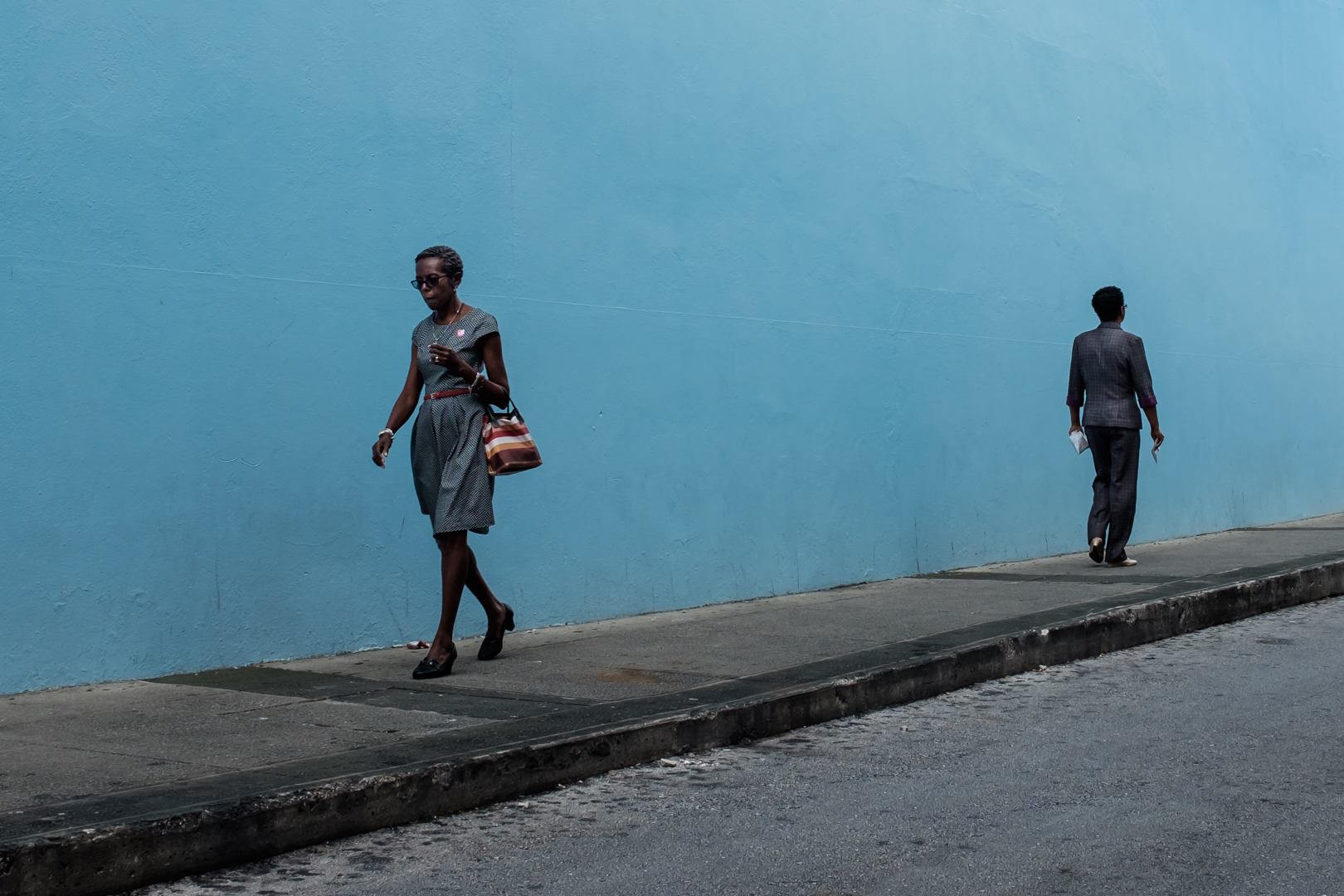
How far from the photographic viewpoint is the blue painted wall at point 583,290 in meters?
5.33

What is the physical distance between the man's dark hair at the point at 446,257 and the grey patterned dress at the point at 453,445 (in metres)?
0.18

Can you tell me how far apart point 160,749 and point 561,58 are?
4037 millimetres

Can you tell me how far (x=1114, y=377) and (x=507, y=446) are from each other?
15.9 feet

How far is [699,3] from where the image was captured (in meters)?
7.78

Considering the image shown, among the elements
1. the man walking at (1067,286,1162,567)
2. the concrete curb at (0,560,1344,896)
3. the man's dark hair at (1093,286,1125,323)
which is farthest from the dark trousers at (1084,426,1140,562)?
the concrete curb at (0,560,1344,896)

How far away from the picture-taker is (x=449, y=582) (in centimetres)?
549

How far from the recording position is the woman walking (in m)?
5.45

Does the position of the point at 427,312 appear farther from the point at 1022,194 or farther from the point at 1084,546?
the point at 1084,546

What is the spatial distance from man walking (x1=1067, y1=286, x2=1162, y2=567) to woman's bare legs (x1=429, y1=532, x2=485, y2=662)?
4839 millimetres

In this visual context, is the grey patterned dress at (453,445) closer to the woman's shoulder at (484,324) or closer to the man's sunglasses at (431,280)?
the woman's shoulder at (484,324)

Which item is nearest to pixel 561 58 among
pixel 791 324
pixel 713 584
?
pixel 791 324

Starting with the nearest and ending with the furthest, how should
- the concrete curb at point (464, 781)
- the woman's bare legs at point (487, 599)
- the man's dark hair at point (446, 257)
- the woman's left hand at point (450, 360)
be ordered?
1. the concrete curb at point (464, 781)
2. the woman's left hand at point (450, 360)
3. the man's dark hair at point (446, 257)
4. the woman's bare legs at point (487, 599)

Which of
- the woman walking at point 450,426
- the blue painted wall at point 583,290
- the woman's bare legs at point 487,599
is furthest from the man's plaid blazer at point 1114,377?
the woman walking at point 450,426

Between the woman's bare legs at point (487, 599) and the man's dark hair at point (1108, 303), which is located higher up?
the man's dark hair at point (1108, 303)
